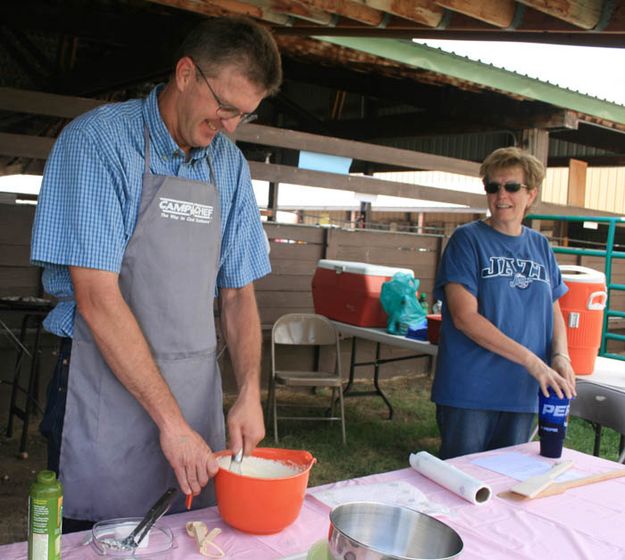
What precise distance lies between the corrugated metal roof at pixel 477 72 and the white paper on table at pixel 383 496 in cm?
396

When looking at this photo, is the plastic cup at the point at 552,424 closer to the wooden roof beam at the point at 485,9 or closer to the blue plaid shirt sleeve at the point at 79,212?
the blue plaid shirt sleeve at the point at 79,212

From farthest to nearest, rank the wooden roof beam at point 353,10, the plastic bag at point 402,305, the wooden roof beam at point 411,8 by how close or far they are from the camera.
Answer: the plastic bag at point 402,305 < the wooden roof beam at point 353,10 < the wooden roof beam at point 411,8

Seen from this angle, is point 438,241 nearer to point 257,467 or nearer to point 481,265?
point 481,265

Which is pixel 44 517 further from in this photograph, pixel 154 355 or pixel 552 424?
pixel 552 424

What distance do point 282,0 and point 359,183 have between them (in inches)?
102

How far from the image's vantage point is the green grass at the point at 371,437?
4.72 meters

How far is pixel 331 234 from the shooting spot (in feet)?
21.0

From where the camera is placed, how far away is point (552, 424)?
224 cm

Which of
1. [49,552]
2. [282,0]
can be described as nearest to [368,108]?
[282,0]

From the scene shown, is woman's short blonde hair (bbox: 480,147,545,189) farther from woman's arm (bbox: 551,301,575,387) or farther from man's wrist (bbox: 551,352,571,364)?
man's wrist (bbox: 551,352,571,364)

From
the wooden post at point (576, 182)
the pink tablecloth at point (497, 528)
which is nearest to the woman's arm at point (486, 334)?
the pink tablecloth at point (497, 528)

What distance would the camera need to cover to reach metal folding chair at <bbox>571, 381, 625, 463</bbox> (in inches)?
122

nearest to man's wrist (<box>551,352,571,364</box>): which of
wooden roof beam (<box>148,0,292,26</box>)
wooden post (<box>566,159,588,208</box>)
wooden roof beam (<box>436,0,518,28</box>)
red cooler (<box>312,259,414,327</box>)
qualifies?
wooden roof beam (<box>436,0,518,28</box>)

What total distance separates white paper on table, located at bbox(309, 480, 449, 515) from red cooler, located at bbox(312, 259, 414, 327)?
3.44 meters
